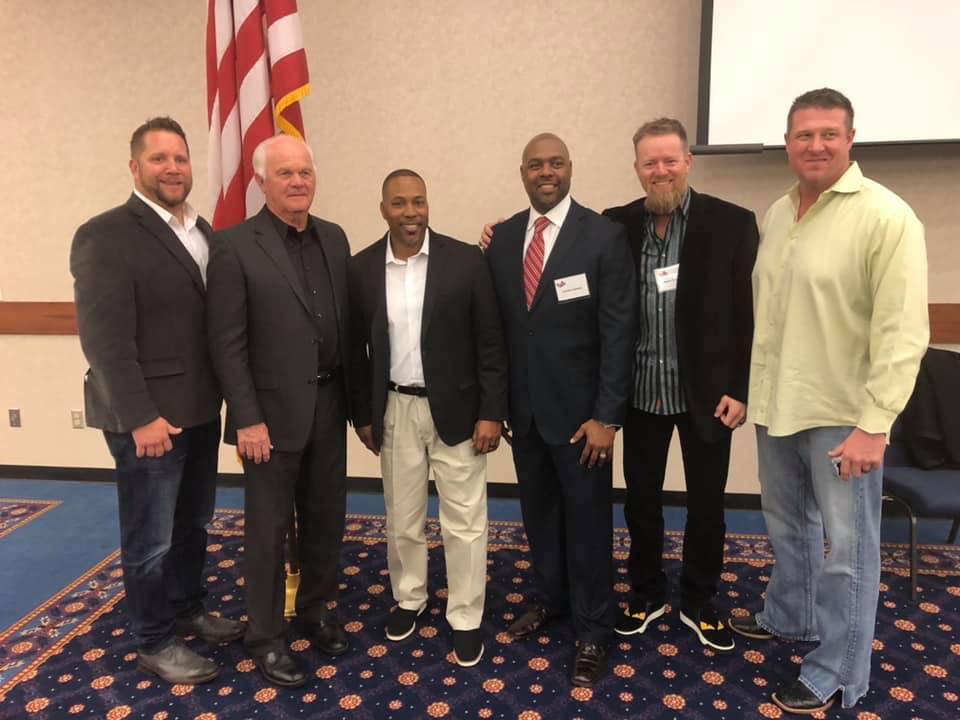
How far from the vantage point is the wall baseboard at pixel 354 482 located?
12.2 feet

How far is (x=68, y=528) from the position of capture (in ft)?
11.7

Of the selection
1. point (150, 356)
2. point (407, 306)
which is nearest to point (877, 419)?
point (407, 306)

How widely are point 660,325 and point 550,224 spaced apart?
50 centimetres

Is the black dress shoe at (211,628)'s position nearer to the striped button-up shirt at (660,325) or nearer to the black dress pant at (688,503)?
the black dress pant at (688,503)

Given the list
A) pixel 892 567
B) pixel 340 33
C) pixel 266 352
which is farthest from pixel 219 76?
pixel 892 567

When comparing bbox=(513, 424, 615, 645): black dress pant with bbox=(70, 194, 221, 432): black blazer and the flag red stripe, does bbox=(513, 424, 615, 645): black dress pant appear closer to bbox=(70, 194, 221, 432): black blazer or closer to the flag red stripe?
bbox=(70, 194, 221, 432): black blazer

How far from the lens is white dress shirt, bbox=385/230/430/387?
2232 mm

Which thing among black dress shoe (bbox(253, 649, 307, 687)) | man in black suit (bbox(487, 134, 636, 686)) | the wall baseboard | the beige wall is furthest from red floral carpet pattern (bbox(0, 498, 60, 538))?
man in black suit (bbox(487, 134, 636, 686))

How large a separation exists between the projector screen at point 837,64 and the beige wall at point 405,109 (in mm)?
138

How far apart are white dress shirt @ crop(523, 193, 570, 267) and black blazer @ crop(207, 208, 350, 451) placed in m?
0.78

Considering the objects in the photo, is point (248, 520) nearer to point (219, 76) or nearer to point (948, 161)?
point (219, 76)

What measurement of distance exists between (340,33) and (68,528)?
3.07 meters

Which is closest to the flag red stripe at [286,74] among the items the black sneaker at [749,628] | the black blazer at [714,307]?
the black blazer at [714,307]

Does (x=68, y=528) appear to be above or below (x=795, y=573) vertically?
below
